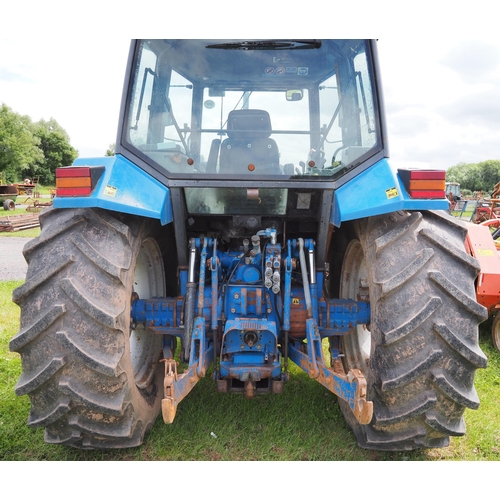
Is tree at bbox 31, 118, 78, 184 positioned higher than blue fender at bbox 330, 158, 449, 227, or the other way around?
→ tree at bbox 31, 118, 78, 184

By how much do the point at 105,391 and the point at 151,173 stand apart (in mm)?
1264

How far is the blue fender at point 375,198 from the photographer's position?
2334 millimetres

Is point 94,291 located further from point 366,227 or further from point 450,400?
point 450,400

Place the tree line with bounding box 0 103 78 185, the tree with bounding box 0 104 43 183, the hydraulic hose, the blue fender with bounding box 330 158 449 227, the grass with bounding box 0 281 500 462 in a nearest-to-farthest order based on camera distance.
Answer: the blue fender with bounding box 330 158 449 227, the grass with bounding box 0 281 500 462, the hydraulic hose, the tree with bounding box 0 104 43 183, the tree line with bounding box 0 103 78 185

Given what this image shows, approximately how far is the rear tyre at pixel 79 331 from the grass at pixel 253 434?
40cm

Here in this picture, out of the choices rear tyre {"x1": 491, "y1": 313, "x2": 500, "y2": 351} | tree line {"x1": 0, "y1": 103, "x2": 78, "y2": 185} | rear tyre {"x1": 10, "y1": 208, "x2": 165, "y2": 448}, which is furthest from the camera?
tree line {"x1": 0, "y1": 103, "x2": 78, "y2": 185}

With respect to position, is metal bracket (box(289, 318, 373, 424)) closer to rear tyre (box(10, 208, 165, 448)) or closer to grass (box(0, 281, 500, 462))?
grass (box(0, 281, 500, 462))

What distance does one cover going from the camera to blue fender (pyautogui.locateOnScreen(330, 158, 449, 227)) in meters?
2.33

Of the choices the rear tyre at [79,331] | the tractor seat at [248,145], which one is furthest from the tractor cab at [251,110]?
the rear tyre at [79,331]

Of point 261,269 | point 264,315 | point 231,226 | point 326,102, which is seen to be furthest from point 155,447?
point 326,102

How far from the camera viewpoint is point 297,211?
2.91 metres

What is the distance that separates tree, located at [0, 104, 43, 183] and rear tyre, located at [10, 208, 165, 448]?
47658 mm

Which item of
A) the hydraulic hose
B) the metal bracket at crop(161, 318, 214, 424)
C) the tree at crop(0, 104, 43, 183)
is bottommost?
the metal bracket at crop(161, 318, 214, 424)

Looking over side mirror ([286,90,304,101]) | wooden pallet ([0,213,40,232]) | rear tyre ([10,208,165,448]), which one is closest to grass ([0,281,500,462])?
rear tyre ([10,208,165,448])
